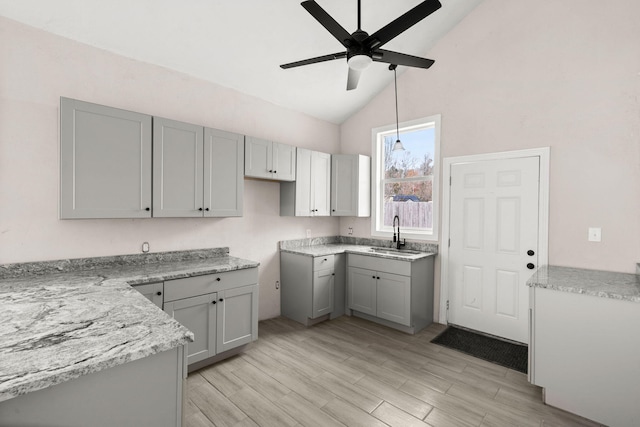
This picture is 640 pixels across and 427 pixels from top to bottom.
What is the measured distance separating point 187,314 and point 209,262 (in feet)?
1.96

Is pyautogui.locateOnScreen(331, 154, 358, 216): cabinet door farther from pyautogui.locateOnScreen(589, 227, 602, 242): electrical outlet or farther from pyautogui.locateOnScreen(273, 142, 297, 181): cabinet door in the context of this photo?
pyautogui.locateOnScreen(589, 227, 602, 242): electrical outlet

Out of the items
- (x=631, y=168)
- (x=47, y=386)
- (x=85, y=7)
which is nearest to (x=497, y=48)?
(x=631, y=168)

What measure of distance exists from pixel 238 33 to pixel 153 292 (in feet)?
7.76

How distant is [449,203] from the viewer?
146 inches

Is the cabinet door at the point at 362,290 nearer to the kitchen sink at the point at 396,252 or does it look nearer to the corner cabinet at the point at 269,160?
the kitchen sink at the point at 396,252

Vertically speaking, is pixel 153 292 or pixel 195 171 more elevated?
pixel 195 171

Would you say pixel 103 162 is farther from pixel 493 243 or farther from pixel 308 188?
pixel 493 243

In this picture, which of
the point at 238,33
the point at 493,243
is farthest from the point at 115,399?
the point at 493,243

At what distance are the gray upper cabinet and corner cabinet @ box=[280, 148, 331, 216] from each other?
91mm

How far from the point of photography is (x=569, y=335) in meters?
2.17

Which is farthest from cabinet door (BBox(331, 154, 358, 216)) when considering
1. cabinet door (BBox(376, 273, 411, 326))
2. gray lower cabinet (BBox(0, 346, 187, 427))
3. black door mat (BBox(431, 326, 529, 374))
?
gray lower cabinet (BBox(0, 346, 187, 427))

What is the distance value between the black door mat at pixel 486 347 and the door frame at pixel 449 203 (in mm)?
316

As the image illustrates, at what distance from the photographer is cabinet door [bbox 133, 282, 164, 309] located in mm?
2336

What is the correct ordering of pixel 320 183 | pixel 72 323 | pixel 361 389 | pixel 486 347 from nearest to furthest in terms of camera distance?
pixel 72 323, pixel 361 389, pixel 486 347, pixel 320 183
